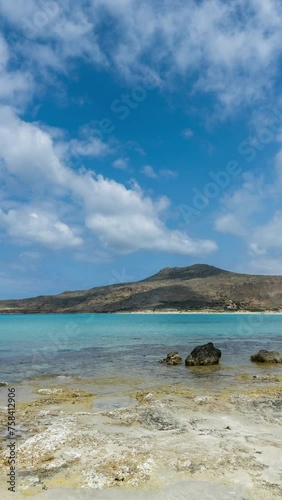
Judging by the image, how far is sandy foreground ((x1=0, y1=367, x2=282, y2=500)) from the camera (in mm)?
8906

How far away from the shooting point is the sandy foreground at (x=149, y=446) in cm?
891

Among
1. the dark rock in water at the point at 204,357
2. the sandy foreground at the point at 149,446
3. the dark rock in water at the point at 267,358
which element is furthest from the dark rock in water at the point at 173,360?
the sandy foreground at the point at 149,446

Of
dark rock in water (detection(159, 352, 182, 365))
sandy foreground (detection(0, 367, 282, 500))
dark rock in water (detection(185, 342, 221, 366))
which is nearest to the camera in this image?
sandy foreground (detection(0, 367, 282, 500))

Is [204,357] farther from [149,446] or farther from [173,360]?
[149,446]

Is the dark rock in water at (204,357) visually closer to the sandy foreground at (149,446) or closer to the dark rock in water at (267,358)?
the dark rock in water at (267,358)

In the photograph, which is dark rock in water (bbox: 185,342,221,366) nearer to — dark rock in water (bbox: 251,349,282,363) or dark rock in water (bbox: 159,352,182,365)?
dark rock in water (bbox: 159,352,182,365)

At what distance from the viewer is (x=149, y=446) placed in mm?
11562

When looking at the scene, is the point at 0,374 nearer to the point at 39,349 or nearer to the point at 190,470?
the point at 39,349

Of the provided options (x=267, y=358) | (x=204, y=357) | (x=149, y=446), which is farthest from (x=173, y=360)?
(x=149, y=446)

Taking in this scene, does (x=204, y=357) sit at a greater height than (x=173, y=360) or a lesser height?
greater

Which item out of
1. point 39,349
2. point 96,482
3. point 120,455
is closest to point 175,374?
point 120,455

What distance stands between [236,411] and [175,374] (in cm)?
1140

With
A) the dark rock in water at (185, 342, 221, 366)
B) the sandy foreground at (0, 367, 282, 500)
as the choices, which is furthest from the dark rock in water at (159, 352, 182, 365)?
the sandy foreground at (0, 367, 282, 500)

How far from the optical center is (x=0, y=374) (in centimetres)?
2823
